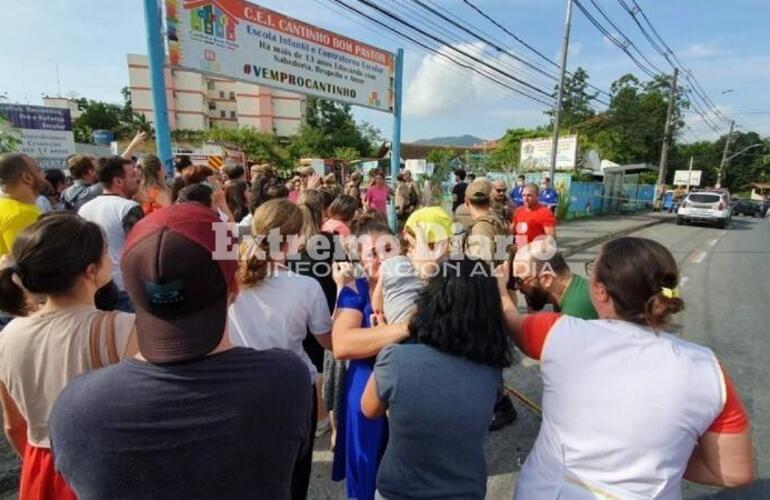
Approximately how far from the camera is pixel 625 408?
1.19 m

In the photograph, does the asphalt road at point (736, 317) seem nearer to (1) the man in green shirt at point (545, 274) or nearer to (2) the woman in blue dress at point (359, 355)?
(1) the man in green shirt at point (545, 274)

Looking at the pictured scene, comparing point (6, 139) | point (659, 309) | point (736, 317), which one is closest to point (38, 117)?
point (6, 139)

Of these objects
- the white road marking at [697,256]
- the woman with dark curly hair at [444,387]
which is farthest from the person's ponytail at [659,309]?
the white road marking at [697,256]

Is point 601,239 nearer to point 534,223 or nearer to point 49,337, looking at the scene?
point 534,223

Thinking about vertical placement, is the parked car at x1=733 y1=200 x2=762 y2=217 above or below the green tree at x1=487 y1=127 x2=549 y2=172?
below

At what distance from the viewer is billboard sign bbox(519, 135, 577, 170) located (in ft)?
66.7

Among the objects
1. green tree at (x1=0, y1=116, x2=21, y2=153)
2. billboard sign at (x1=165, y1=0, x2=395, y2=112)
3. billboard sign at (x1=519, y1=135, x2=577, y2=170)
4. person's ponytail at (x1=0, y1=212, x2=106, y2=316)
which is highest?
billboard sign at (x1=165, y1=0, x2=395, y2=112)

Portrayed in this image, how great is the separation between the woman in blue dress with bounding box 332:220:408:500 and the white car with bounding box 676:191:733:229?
20516 mm

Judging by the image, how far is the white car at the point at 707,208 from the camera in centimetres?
1747

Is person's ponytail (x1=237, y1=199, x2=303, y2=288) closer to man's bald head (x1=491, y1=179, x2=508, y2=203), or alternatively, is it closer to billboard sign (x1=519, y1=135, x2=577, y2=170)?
man's bald head (x1=491, y1=179, x2=508, y2=203)

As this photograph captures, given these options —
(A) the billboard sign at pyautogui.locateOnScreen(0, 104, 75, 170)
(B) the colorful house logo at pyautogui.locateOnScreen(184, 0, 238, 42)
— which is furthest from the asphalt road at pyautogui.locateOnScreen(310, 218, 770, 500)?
(A) the billboard sign at pyautogui.locateOnScreen(0, 104, 75, 170)

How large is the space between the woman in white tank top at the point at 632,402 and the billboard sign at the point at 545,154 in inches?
808

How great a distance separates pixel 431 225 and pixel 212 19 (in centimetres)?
624

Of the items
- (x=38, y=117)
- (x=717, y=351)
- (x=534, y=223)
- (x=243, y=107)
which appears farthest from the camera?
(x=243, y=107)
